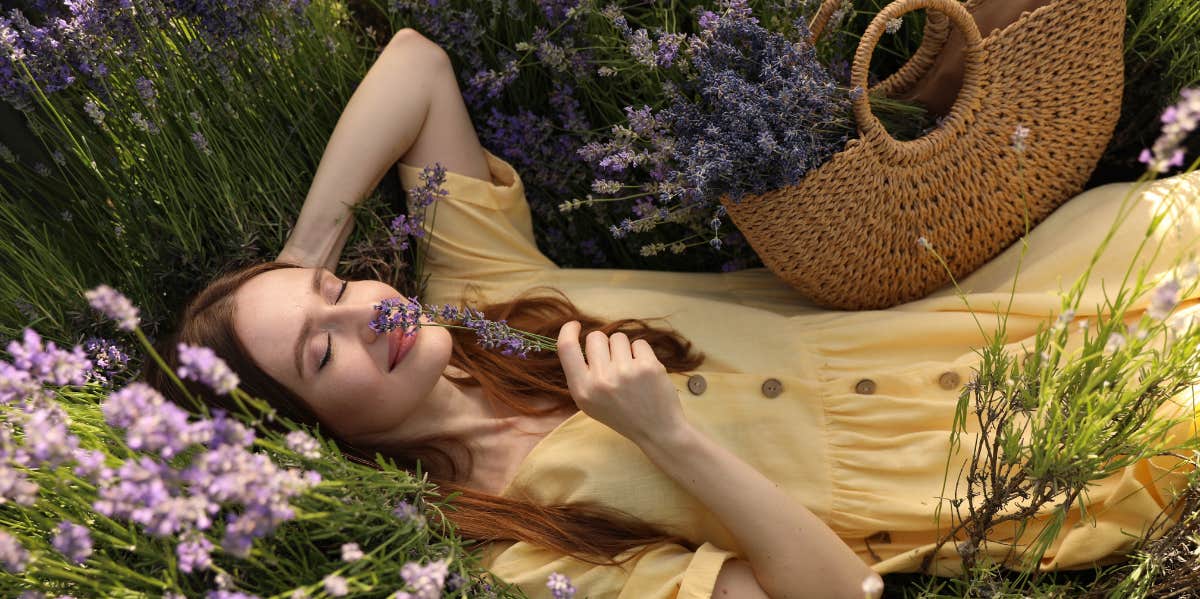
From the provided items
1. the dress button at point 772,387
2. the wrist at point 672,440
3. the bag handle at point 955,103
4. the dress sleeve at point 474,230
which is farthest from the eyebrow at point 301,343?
the bag handle at point 955,103

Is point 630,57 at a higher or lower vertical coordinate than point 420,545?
higher

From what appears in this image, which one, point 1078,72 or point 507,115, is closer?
point 1078,72

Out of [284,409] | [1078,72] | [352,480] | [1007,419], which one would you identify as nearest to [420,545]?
[352,480]

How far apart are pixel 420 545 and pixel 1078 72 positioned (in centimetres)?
142

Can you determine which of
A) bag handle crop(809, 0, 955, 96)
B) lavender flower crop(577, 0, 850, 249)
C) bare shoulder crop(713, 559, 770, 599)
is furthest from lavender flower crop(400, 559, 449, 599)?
bag handle crop(809, 0, 955, 96)

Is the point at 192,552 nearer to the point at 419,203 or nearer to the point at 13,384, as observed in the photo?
the point at 13,384

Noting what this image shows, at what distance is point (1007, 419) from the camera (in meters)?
1.07

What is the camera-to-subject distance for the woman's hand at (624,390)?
1.33 metres

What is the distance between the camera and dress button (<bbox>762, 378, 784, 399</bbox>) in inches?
60.3

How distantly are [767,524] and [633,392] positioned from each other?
1.00ft

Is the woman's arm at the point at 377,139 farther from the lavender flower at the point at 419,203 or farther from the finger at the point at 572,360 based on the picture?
the finger at the point at 572,360

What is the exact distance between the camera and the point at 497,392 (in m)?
1.63

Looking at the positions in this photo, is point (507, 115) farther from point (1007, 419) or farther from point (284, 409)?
point (1007, 419)

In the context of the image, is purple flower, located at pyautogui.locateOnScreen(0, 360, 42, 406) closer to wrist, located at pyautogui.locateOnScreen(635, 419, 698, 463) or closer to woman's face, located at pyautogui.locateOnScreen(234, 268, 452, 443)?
woman's face, located at pyautogui.locateOnScreen(234, 268, 452, 443)
